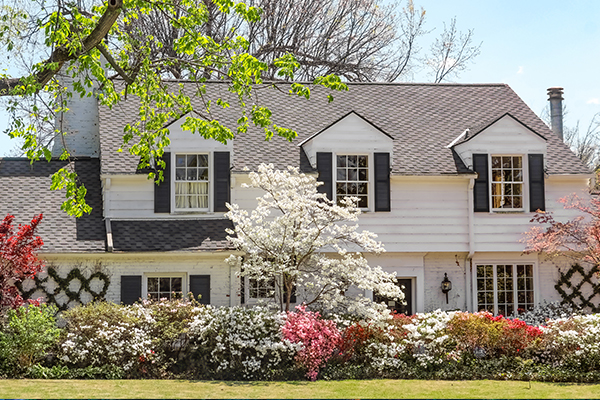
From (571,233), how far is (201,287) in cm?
1007

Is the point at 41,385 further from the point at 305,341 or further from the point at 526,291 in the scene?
the point at 526,291

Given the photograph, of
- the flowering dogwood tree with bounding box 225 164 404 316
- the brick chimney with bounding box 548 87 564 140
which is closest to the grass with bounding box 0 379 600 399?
the flowering dogwood tree with bounding box 225 164 404 316

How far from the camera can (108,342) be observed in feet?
46.4

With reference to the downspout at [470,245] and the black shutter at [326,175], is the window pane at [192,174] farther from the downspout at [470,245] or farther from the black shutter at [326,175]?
the downspout at [470,245]

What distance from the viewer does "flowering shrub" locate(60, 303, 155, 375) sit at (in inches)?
552

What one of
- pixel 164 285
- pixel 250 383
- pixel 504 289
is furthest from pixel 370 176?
pixel 250 383

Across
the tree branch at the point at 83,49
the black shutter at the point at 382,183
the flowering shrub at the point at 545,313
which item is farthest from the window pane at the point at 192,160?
the flowering shrub at the point at 545,313

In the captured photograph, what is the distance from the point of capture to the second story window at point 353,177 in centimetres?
1862

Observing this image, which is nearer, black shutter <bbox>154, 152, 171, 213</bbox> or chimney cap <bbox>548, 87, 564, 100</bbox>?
black shutter <bbox>154, 152, 171, 213</bbox>

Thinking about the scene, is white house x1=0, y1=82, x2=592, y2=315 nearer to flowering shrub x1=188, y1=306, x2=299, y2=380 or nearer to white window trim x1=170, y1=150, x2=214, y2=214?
white window trim x1=170, y1=150, x2=214, y2=214

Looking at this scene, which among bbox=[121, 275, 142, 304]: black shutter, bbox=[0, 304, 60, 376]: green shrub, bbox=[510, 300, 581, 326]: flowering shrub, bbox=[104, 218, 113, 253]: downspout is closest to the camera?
bbox=[0, 304, 60, 376]: green shrub

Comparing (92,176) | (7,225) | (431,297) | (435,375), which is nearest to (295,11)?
(92,176)

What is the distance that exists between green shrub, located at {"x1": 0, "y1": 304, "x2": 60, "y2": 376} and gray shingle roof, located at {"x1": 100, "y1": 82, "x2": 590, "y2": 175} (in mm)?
5188

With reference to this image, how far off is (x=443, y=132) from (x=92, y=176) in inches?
420
